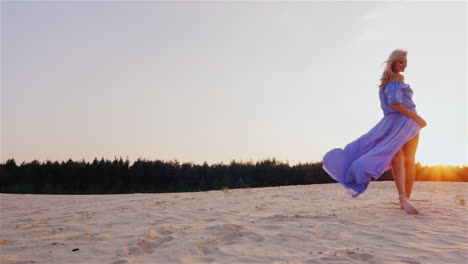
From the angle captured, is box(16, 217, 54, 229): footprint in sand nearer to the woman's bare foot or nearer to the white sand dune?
the white sand dune

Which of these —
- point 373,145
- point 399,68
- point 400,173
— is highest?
point 399,68

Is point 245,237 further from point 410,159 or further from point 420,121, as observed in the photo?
point 420,121

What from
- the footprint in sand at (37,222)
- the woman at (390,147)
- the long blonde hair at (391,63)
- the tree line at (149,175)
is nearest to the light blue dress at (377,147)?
the woman at (390,147)

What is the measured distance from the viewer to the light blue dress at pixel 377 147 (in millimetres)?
4602

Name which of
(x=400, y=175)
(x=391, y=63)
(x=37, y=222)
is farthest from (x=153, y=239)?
(x=391, y=63)

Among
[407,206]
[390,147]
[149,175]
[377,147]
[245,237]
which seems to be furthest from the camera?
[149,175]

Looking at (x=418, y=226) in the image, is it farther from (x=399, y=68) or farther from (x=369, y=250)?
(x=399, y=68)

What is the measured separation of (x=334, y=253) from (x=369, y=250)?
31 cm

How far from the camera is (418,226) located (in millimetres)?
3664

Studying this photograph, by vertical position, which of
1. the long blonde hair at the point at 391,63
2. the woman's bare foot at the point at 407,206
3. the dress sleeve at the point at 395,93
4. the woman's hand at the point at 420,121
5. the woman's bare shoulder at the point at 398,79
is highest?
the long blonde hair at the point at 391,63

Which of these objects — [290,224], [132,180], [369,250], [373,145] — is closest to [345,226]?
[290,224]

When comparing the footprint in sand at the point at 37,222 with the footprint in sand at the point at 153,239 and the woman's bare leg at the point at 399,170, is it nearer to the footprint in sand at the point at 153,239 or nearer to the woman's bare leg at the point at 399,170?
the footprint in sand at the point at 153,239

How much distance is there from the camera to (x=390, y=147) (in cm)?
461

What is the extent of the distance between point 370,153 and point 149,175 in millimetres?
27468
